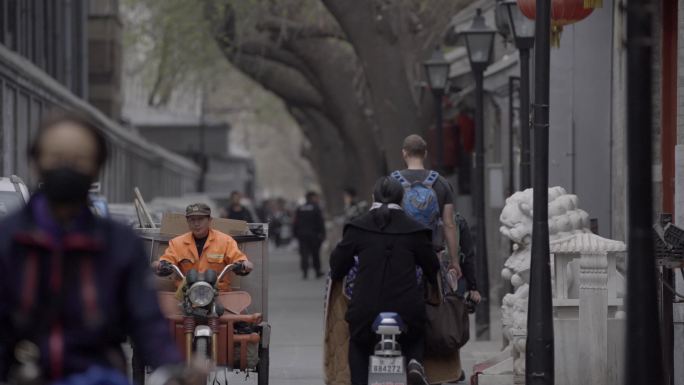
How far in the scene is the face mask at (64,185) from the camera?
4.93 m

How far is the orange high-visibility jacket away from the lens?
37.6ft

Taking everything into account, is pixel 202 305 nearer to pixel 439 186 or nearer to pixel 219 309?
pixel 219 309

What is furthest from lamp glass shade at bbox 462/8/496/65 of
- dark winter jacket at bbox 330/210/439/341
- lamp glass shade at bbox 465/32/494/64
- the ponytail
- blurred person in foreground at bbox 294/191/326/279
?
blurred person in foreground at bbox 294/191/326/279

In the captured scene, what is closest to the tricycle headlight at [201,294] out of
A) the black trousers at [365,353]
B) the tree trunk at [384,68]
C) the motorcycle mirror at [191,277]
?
the motorcycle mirror at [191,277]

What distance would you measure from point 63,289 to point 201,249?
261 inches

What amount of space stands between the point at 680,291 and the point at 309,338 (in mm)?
8108

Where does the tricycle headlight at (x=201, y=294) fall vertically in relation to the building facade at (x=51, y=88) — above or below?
below

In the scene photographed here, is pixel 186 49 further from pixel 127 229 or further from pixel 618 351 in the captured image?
pixel 127 229

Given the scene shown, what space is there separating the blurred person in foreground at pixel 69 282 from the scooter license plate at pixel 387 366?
187 inches

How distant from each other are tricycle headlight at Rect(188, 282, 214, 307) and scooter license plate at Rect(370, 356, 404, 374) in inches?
66.4

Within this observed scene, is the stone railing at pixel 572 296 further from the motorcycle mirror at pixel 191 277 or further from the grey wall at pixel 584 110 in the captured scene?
the grey wall at pixel 584 110

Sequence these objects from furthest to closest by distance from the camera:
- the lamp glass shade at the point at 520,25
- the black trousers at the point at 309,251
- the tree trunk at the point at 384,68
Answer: the black trousers at the point at 309,251, the tree trunk at the point at 384,68, the lamp glass shade at the point at 520,25

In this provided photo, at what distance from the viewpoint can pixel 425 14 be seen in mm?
27547

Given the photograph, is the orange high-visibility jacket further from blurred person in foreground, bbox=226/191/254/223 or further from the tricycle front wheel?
blurred person in foreground, bbox=226/191/254/223
